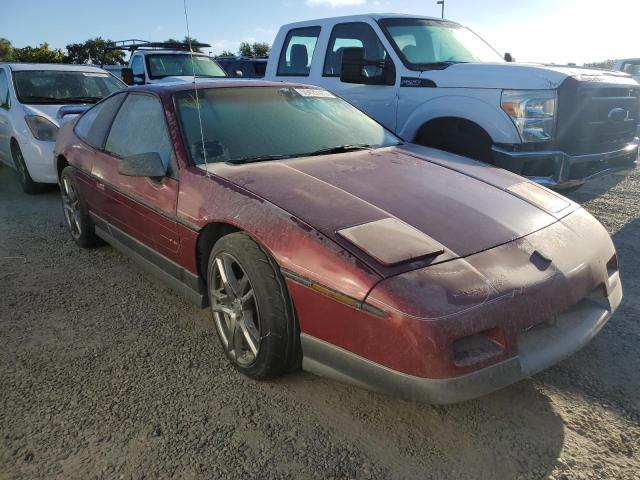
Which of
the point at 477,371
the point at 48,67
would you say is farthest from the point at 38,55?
the point at 477,371

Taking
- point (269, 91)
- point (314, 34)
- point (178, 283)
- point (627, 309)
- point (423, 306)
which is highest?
point (314, 34)

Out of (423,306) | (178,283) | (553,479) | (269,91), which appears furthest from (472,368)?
(269,91)

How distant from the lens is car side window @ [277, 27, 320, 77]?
241 inches

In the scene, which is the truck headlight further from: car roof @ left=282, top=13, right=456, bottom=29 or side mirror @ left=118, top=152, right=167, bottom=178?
side mirror @ left=118, top=152, right=167, bottom=178

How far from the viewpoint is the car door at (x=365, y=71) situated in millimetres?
5324

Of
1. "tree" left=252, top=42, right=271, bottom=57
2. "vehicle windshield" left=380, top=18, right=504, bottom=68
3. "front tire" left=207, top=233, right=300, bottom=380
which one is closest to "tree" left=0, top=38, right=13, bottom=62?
"tree" left=252, top=42, right=271, bottom=57

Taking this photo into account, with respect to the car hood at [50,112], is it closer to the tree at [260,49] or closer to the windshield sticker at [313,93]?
the windshield sticker at [313,93]

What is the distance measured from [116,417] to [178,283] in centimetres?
91

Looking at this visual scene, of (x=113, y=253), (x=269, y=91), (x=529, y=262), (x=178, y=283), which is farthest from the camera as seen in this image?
(x=113, y=253)

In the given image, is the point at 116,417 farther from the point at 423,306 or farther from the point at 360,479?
the point at 423,306

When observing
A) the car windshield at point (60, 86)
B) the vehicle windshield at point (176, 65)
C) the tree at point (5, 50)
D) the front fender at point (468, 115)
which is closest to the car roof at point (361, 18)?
the front fender at point (468, 115)

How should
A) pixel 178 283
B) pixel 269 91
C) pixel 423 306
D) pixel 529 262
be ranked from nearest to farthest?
pixel 423 306
pixel 529 262
pixel 178 283
pixel 269 91

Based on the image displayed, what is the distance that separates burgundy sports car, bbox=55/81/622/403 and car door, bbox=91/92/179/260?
2 centimetres

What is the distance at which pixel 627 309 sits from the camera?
3.14 m
